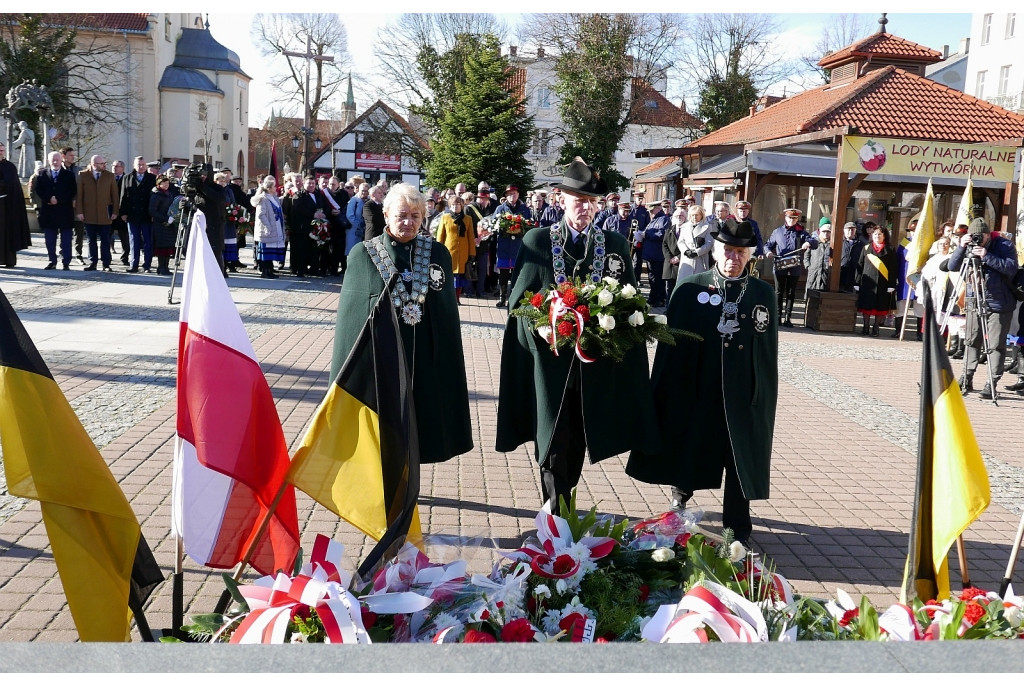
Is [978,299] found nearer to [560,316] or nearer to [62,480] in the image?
[560,316]

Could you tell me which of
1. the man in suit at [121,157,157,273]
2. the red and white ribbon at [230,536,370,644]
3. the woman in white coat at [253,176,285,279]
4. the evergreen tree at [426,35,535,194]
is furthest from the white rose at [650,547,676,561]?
the evergreen tree at [426,35,535,194]

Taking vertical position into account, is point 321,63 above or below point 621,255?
above

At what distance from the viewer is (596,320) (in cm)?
515

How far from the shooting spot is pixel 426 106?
46.7 m

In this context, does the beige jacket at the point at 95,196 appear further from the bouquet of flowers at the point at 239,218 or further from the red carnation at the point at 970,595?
the red carnation at the point at 970,595

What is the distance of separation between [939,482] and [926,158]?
15.6 meters

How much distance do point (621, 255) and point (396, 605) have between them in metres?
3.15

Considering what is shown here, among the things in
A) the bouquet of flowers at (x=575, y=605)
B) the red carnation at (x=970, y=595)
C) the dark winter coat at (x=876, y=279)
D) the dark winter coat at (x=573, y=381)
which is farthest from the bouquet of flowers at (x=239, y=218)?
the red carnation at (x=970, y=595)

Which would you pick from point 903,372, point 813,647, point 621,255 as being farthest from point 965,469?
point 903,372

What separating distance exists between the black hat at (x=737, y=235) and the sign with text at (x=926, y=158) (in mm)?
12728

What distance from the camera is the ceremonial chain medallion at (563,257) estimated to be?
5.66 m

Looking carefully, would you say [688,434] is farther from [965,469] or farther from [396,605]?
[396,605]

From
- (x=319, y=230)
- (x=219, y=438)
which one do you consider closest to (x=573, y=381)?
(x=219, y=438)

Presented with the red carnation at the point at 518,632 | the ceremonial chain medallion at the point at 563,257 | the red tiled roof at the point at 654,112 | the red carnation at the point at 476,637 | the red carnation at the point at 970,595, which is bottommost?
the red carnation at the point at 518,632
